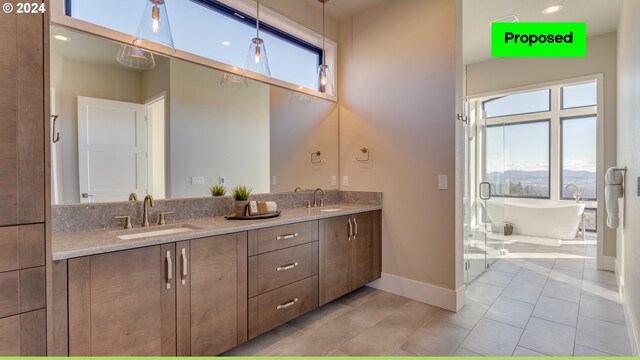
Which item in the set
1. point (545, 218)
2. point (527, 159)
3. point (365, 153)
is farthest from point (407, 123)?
point (527, 159)

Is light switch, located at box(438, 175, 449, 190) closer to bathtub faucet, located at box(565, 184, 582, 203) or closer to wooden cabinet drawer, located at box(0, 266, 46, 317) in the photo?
wooden cabinet drawer, located at box(0, 266, 46, 317)

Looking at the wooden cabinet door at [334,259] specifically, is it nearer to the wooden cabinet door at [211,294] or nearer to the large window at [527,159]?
the wooden cabinet door at [211,294]

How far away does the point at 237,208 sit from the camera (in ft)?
7.52

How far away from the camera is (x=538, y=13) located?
327 cm

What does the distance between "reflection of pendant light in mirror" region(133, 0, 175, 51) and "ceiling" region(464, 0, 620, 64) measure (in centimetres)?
289

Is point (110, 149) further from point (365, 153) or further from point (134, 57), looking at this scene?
point (365, 153)

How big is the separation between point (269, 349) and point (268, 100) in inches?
79.2

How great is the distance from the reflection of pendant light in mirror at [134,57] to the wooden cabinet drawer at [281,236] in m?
1.31

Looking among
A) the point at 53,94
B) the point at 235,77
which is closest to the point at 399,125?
the point at 235,77

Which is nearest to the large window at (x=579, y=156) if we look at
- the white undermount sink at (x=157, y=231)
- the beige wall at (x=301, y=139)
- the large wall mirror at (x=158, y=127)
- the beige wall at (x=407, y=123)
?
the beige wall at (x=407, y=123)

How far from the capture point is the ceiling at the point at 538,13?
122 inches

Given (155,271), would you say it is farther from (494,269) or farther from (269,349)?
(494,269)

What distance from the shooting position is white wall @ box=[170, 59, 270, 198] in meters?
2.21

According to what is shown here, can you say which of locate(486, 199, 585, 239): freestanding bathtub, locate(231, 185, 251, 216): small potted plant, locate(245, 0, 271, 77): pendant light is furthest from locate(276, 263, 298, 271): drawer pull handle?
locate(486, 199, 585, 239): freestanding bathtub
